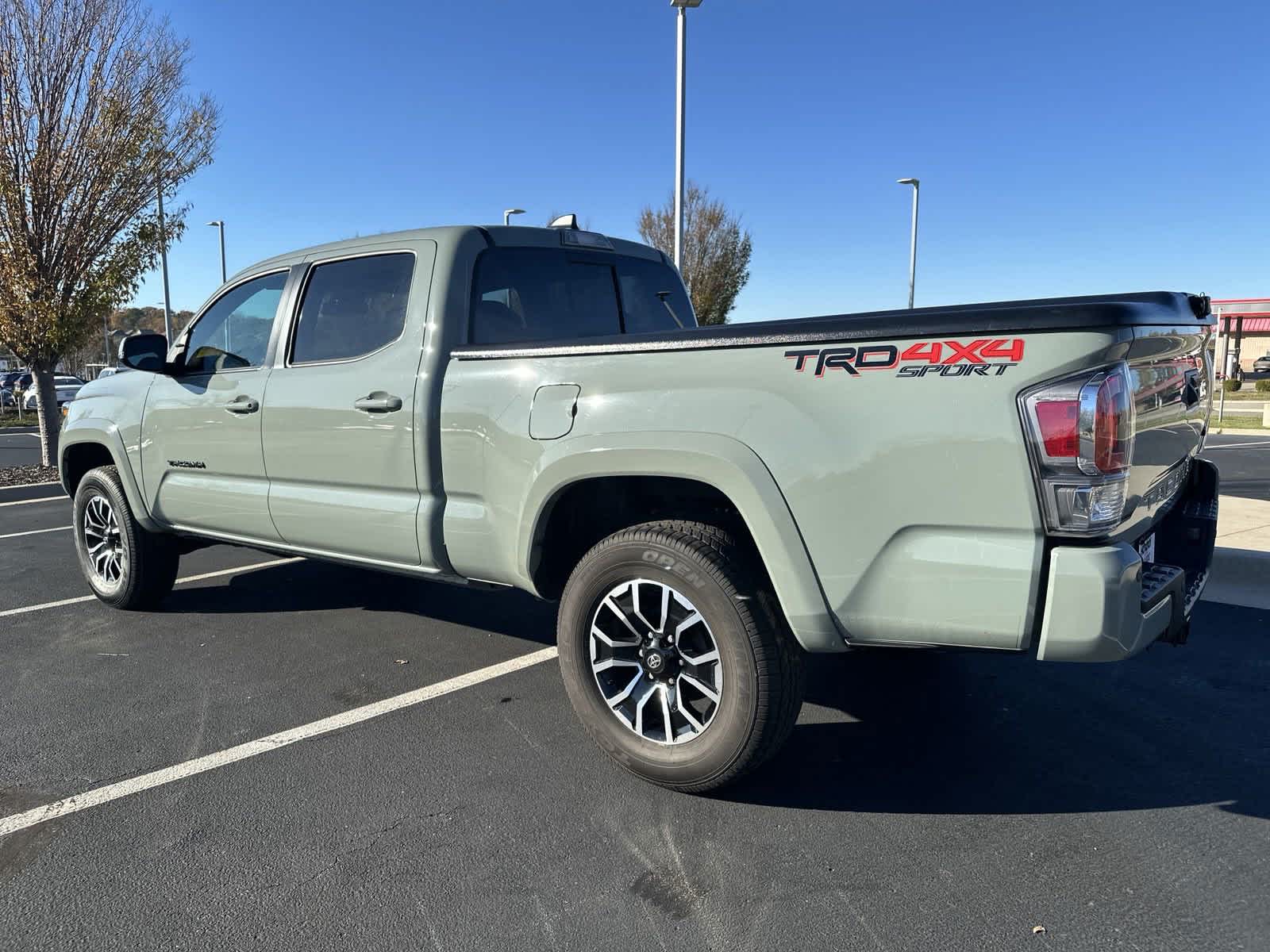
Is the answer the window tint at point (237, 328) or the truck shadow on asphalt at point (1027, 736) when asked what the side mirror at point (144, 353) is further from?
the truck shadow on asphalt at point (1027, 736)

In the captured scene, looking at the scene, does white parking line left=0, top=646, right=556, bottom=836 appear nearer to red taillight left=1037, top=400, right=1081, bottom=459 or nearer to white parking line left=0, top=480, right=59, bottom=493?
red taillight left=1037, top=400, right=1081, bottom=459

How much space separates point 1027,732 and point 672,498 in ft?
5.39

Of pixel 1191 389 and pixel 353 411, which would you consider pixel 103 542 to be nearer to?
pixel 353 411

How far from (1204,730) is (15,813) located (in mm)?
4214

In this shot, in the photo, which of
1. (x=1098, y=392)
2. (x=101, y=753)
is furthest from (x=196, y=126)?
(x=1098, y=392)

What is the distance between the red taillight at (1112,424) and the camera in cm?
223

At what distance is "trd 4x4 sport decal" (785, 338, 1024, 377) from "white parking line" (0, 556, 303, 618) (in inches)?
132

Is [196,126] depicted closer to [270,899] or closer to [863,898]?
[270,899]

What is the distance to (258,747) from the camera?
11.1ft

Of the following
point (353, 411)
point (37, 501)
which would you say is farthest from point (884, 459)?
point (37, 501)

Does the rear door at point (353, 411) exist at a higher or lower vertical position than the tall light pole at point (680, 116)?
lower

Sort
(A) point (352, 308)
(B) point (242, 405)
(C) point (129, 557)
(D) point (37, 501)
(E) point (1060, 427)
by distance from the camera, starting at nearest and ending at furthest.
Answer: (E) point (1060, 427) → (A) point (352, 308) → (B) point (242, 405) → (C) point (129, 557) → (D) point (37, 501)

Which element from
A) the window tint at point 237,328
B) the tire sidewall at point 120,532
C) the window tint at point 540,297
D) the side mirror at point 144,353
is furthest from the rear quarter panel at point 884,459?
the tire sidewall at point 120,532

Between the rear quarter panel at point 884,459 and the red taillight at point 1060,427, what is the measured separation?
62mm
